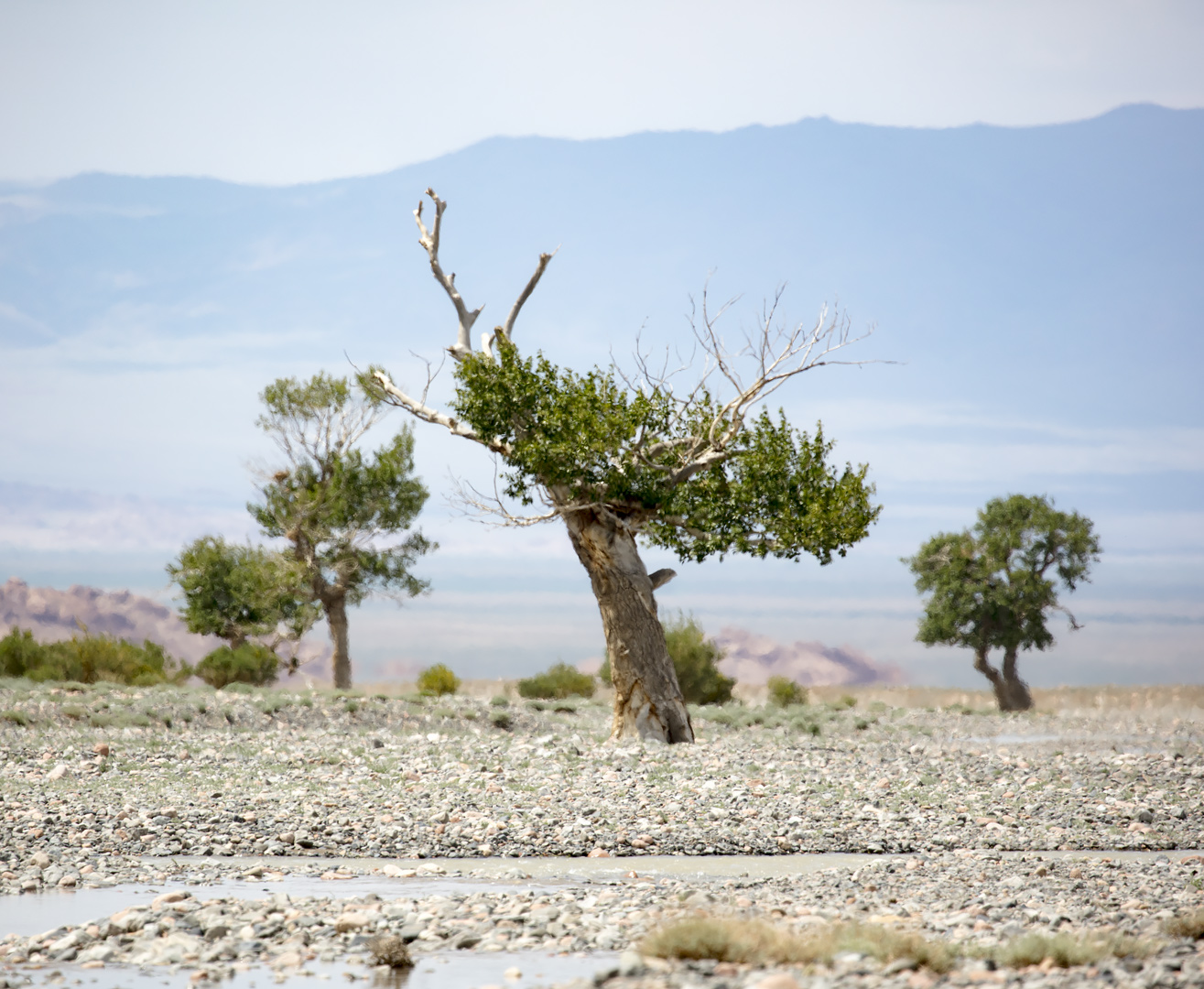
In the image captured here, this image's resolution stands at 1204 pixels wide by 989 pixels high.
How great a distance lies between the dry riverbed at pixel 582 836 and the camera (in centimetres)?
639

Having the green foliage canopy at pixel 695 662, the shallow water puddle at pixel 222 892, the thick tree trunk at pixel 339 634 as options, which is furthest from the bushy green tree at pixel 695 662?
the shallow water puddle at pixel 222 892

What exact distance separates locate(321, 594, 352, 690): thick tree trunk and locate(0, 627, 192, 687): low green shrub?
5.20 metres

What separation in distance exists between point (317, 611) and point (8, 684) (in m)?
14.0

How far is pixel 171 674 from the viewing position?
35.1 m

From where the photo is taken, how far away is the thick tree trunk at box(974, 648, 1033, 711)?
42062 mm

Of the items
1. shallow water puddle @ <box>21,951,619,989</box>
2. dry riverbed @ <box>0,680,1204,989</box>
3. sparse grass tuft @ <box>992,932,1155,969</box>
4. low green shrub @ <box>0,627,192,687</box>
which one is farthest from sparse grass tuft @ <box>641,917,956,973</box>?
low green shrub @ <box>0,627,192,687</box>

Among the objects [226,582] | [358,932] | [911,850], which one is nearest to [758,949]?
[358,932]

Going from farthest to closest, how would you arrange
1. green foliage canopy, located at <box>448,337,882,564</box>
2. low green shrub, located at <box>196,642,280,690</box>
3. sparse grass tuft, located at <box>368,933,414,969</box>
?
low green shrub, located at <box>196,642,280,690</box>, green foliage canopy, located at <box>448,337,882,564</box>, sparse grass tuft, located at <box>368,933,414,969</box>

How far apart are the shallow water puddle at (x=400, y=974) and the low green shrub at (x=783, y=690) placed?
35799 mm

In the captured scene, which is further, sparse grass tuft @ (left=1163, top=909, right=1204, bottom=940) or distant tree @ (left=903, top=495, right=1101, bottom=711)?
distant tree @ (left=903, top=495, right=1101, bottom=711)

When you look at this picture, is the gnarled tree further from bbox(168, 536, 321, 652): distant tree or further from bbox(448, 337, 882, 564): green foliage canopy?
bbox(168, 536, 321, 652): distant tree

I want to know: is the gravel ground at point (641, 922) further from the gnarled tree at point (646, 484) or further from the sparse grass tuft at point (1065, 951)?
the gnarled tree at point (646, 484)

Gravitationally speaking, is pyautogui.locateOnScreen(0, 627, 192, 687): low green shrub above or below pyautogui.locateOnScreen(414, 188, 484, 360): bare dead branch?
below

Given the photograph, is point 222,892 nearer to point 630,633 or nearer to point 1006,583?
point 630,633
